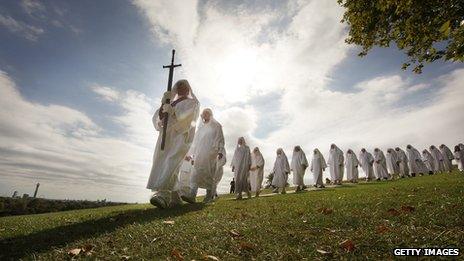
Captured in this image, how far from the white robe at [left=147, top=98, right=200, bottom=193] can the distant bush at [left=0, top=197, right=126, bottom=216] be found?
11599 millimetres

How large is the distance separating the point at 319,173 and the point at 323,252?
2084 cm

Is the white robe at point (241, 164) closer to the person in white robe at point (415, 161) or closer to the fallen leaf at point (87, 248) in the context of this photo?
the fallen leaf at point (87, 248)

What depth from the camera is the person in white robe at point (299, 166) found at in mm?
20562

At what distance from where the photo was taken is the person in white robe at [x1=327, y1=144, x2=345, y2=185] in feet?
88.8

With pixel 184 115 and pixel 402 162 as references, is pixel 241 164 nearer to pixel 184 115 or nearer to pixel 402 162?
pixel 184 115

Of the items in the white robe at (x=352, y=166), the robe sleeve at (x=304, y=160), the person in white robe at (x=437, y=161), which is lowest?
the robe sleeve at (x=304, y=160)

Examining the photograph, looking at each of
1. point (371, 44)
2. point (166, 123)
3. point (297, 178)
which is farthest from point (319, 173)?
point (166, 123)

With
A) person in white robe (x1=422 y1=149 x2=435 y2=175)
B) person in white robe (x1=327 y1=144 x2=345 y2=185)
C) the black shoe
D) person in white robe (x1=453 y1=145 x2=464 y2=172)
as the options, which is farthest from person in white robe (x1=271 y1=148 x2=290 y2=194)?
person in white robe (x1=422 y1=149 x2=435 y2=175)

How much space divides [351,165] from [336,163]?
143 inches

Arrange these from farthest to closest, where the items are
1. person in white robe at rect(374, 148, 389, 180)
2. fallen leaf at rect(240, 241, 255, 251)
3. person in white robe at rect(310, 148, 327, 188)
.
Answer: person in white robe at rect(374, 148, 389, 180) < person in white robe at rect(310, 148, 327, 188) < fallen leaf at rect(240, 241, 255, 251)

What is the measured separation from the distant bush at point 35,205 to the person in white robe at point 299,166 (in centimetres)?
1258

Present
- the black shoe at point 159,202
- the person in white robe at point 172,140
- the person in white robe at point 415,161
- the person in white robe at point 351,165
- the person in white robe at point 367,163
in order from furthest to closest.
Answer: the person in white robe at point 415,161
the person in white robe at point 367,163
the person in white robe at point 351,165
the person in white robe at point 172,140
the black shoe at point 159,202

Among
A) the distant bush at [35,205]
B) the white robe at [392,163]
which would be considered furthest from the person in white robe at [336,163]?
the distant bush at [35,205]

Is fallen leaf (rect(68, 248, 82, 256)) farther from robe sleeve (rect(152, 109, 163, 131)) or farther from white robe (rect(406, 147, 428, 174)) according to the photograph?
white robe (rect(406, 147, 428, 174))
